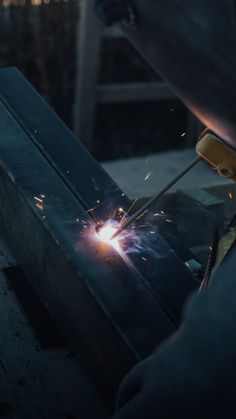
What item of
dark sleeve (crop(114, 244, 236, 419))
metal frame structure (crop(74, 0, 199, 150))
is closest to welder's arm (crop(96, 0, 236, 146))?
dark sleeve (crop(114, 244, 236, 419))

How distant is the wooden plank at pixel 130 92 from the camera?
5605mm

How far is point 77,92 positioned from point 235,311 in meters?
4.46

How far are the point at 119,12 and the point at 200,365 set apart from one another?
75 centimetres

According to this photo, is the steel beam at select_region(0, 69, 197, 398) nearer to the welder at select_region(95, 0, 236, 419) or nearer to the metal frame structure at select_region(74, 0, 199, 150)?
the welder at select_region(95, 0, 236, 419)

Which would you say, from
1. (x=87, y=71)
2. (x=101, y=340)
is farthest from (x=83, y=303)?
(x=87, y=71)

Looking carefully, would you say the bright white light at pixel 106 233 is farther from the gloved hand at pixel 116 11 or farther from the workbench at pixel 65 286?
the gloved hand at pixel 116 11

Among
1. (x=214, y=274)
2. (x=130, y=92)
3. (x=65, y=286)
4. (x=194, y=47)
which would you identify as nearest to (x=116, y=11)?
(x=194, y=47)

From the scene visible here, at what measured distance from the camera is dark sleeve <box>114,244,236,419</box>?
1.18 metres

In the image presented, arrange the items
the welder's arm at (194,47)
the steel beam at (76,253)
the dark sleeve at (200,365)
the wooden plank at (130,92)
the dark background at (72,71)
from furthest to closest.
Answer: the dark background at (72,71) → the wooden plank at (130,92) → the steel beam at (76,253) → the welder's arm at (194,47) → the dark sleeve at (200,365)

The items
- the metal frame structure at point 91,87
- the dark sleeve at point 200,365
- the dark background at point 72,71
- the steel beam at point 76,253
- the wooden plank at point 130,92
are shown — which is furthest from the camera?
the dark background at point 72,71

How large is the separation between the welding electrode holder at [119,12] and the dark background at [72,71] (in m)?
4.43

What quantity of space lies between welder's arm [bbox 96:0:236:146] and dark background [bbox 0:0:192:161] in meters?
4.46

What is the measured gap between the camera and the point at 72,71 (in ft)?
19.9

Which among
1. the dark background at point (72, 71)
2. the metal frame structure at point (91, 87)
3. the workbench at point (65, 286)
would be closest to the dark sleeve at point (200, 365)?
the workbench at point (65, 286)
